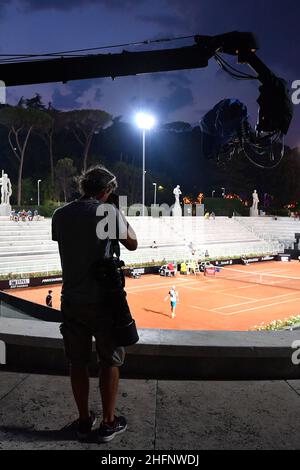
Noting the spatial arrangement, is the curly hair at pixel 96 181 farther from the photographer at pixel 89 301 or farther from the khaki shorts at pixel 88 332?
the khaki shorts at pixel 88 332

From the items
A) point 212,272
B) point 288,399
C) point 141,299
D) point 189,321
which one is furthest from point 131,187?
point 288,399

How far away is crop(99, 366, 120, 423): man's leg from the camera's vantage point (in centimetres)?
240

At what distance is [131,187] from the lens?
2621 inches

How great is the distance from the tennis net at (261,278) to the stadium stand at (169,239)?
12.7ft

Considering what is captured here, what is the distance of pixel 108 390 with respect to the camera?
242cm

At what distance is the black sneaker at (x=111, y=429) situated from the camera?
2340 mm

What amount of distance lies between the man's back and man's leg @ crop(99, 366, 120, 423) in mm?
436

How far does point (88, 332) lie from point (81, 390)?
345 millimetres

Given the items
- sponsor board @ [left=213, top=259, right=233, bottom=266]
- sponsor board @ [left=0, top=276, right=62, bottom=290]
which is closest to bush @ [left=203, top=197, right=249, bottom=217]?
sponsor board @ [left=213, top=259, right=233, bottom=266]

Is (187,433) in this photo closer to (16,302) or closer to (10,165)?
(16,302)

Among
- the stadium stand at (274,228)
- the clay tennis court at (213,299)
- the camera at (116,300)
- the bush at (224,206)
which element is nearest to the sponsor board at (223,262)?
the clay tennis court at (213,299)
